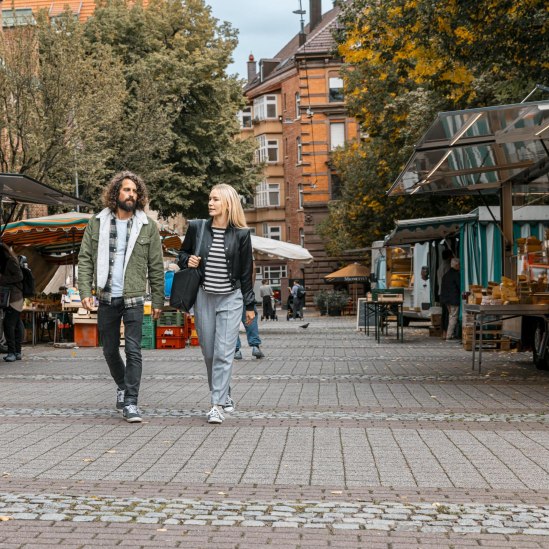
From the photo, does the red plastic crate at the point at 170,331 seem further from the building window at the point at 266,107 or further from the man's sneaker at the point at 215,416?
the building window at the point at 266,107

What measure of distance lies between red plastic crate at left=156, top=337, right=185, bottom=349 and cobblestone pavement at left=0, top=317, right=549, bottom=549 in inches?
299

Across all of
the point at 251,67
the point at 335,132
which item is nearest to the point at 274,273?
the point at 335,132

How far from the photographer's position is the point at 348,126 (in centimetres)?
7081

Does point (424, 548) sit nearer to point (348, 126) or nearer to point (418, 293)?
point (418, 293)

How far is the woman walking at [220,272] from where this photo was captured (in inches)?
384

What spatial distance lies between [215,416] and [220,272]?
3.94 feet

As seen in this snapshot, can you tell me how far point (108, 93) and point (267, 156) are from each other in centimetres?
5515

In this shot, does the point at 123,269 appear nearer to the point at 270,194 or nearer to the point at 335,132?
the point at 335,132

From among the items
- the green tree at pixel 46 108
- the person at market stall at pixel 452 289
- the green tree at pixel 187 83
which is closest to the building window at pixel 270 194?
the green tree at pixel 187 83

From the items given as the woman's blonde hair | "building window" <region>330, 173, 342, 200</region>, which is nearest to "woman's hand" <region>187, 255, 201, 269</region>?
the woman's blonde hair

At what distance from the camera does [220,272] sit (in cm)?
977

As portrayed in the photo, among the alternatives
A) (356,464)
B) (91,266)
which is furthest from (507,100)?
(356,464)

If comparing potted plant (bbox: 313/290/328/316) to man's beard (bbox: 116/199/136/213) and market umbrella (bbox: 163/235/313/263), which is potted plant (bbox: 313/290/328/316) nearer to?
market umbrella (bbox: 163/235/313/263)

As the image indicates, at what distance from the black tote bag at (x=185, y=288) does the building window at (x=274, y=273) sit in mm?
74267
